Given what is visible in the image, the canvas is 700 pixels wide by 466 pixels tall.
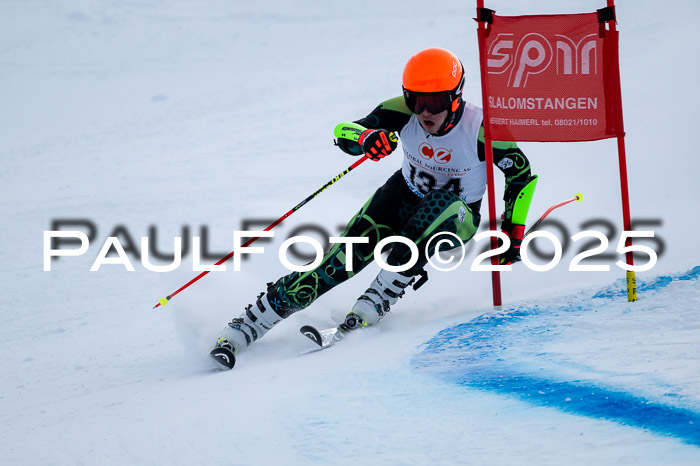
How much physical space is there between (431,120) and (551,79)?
616mm

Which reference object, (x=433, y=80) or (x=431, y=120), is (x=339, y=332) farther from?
(x=433, y=80)

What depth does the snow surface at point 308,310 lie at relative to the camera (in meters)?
2.63

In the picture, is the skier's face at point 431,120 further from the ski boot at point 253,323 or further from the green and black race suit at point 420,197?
the ski boot at point 253,323

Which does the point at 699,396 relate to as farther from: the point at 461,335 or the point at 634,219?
the point at 634,219

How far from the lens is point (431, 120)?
3.90m

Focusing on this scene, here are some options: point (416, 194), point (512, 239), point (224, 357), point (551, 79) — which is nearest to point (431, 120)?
point (416, 194)

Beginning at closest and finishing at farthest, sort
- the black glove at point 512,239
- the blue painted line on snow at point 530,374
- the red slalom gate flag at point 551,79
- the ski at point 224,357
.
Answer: the blue painted line on snow at point 530,374, the ski at point 224,357, the red slalom gate flag at point 551,79, the black glove at point 512,239

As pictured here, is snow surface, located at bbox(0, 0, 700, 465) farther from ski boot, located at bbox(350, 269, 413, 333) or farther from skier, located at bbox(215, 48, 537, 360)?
skier, located at bbox(215, 48, 537, 360)

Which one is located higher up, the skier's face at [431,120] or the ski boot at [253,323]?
the skier's face at [431,120]

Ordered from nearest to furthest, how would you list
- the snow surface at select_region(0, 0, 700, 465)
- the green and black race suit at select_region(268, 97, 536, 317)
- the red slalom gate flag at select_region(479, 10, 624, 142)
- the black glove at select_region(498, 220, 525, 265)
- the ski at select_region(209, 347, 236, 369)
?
the snow surface at select_region(0, 0, 700, 465)
the ski at select_region(209, 347, 236, 369)
the red slalom gate flag at select_region(479, 10, 624, 142)
the green and black race suit at select_region(268, 97, 536, 317)
the black glove at select_region(498, 220, 525, 265)

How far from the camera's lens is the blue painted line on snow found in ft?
8.10

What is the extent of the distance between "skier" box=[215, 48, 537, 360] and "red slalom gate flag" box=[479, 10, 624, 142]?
0.47 ft

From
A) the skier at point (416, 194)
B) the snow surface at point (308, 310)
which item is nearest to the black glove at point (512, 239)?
the skier at point (416, 194)

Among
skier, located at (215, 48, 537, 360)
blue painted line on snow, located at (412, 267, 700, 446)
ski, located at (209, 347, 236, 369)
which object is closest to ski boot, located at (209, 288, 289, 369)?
skier, located at (215, 48, 537, 360)
